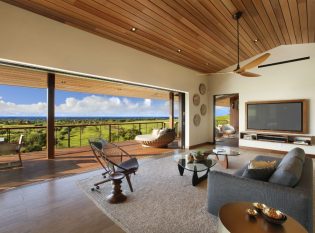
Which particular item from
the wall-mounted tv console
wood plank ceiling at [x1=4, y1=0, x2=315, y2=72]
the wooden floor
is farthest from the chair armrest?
the wall-mounted tv console

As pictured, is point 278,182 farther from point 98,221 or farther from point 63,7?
point 63,7

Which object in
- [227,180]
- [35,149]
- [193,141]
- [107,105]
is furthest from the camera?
[107,105]

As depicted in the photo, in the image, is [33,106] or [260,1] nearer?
[260,1]

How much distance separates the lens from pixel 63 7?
2939 millimetres

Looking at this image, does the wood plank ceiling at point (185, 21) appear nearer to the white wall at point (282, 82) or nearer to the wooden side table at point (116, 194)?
the white wall at point (282, 82)

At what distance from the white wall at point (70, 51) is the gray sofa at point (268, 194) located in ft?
10.6

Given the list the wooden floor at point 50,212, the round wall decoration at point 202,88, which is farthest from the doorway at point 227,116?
the wooden floor at point 50,212

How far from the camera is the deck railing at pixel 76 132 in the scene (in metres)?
5.44

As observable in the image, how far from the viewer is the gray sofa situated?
1.67 m

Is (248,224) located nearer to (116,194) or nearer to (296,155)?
(296,155)

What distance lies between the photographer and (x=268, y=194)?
1.85 metres

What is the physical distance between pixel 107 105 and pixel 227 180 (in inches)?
299

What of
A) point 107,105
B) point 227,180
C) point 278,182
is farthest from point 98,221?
point 107,105

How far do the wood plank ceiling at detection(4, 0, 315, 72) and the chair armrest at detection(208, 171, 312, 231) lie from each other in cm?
289
